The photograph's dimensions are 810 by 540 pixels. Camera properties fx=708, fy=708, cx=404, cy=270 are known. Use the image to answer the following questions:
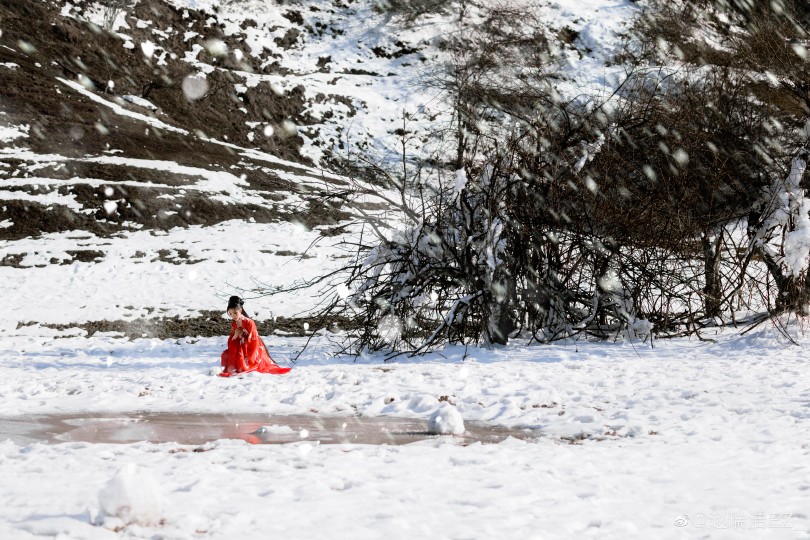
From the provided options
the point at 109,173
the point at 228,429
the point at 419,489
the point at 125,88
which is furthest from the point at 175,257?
the point at 419,489

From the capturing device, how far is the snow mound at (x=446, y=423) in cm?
590

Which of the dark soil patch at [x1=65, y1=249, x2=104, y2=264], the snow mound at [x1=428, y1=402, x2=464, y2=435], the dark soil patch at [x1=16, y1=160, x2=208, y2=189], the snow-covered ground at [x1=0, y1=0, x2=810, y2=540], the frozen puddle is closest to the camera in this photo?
the snow-covered ground at [x1=0, y1=0, x2=810, y2=540]

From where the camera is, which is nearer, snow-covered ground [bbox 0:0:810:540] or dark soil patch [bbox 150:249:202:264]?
snow-covered ground [bbox 0:0:810:540]

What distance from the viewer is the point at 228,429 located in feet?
20.2

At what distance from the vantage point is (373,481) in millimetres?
4320

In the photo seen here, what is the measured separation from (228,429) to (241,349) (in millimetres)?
3076

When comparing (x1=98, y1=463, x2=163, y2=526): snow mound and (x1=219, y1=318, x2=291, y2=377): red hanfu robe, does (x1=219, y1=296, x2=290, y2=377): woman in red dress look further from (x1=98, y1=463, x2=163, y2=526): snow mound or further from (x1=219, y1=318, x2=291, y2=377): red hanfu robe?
(x1=98, y1=463, x2=163, y2=526): snow mound

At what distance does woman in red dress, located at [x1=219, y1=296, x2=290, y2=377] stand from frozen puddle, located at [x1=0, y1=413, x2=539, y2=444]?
2.22m

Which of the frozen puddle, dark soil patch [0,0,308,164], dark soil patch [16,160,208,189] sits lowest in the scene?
the frozen puddle

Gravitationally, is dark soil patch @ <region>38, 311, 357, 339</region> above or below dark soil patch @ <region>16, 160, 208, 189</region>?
below

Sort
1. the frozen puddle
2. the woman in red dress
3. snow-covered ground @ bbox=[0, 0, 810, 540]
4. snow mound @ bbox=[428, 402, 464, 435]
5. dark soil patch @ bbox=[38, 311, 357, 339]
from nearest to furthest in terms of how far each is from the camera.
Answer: snow-covered ground @ bbox=[0, 0, 810, 540], the frozen puddle, snow mound @ bbox=[428, 402, 464, 435], the woman in red dress, dark soil patch @ bbox=[38, 311, 357, 339]

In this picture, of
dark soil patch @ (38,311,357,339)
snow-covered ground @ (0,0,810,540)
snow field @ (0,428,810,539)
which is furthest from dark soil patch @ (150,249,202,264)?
snow field @ (0,428,810,539)

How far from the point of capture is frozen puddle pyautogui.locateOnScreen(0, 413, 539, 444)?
5715 millimetres

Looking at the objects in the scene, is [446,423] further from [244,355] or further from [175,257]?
[175,257]
